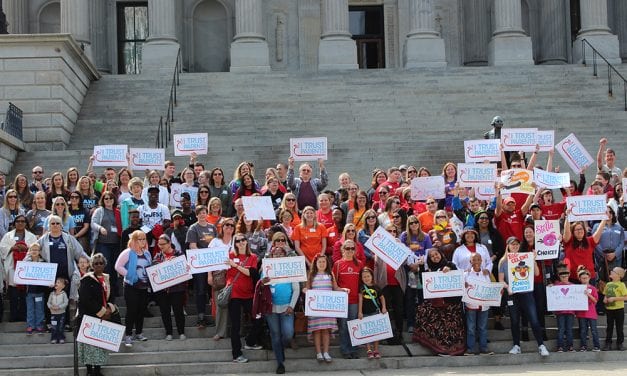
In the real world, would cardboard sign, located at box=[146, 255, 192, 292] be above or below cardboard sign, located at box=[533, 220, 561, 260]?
below

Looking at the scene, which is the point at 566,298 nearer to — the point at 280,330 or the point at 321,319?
the point at 321,319

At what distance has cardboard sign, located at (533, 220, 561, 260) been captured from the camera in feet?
52.4

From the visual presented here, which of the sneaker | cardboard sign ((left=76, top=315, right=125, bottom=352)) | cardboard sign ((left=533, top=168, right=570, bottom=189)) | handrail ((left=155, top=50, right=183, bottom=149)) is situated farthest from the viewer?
handrail ((left=155, top=50, right=183, bottom=149))

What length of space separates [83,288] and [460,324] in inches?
222

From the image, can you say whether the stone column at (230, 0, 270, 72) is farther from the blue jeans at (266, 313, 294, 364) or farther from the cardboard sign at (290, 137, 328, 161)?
the blue jeans at (266, 313, 294, 364)

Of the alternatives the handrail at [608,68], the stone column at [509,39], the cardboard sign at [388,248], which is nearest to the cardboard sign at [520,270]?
the cardboard sign at [388,248]

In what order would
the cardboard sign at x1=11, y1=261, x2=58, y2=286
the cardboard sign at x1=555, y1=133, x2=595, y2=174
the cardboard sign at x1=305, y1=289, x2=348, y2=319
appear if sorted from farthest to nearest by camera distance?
1. the cardboard sign at x1=555, y1=133, x2=595, y2=174
2. the cardboard sign at x1=11, y1=261, x2=58, y2=286
3. the cardboard sign at x1=305, y1=289, x2=348, y2=319

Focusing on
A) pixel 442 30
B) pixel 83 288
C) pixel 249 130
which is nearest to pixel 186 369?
pixel 83 288

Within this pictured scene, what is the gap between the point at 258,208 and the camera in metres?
16.0

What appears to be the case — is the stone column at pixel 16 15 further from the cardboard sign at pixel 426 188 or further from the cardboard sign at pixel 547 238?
the cardboard sign at pixel 547 238

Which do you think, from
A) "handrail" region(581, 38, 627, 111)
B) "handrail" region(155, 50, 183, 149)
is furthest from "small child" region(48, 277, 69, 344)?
"handrail" region(581, 38, 627, 111)

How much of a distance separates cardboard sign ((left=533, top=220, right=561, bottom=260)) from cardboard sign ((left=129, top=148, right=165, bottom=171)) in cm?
771

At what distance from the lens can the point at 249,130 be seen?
1091 inches

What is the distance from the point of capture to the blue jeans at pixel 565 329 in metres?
16.0
